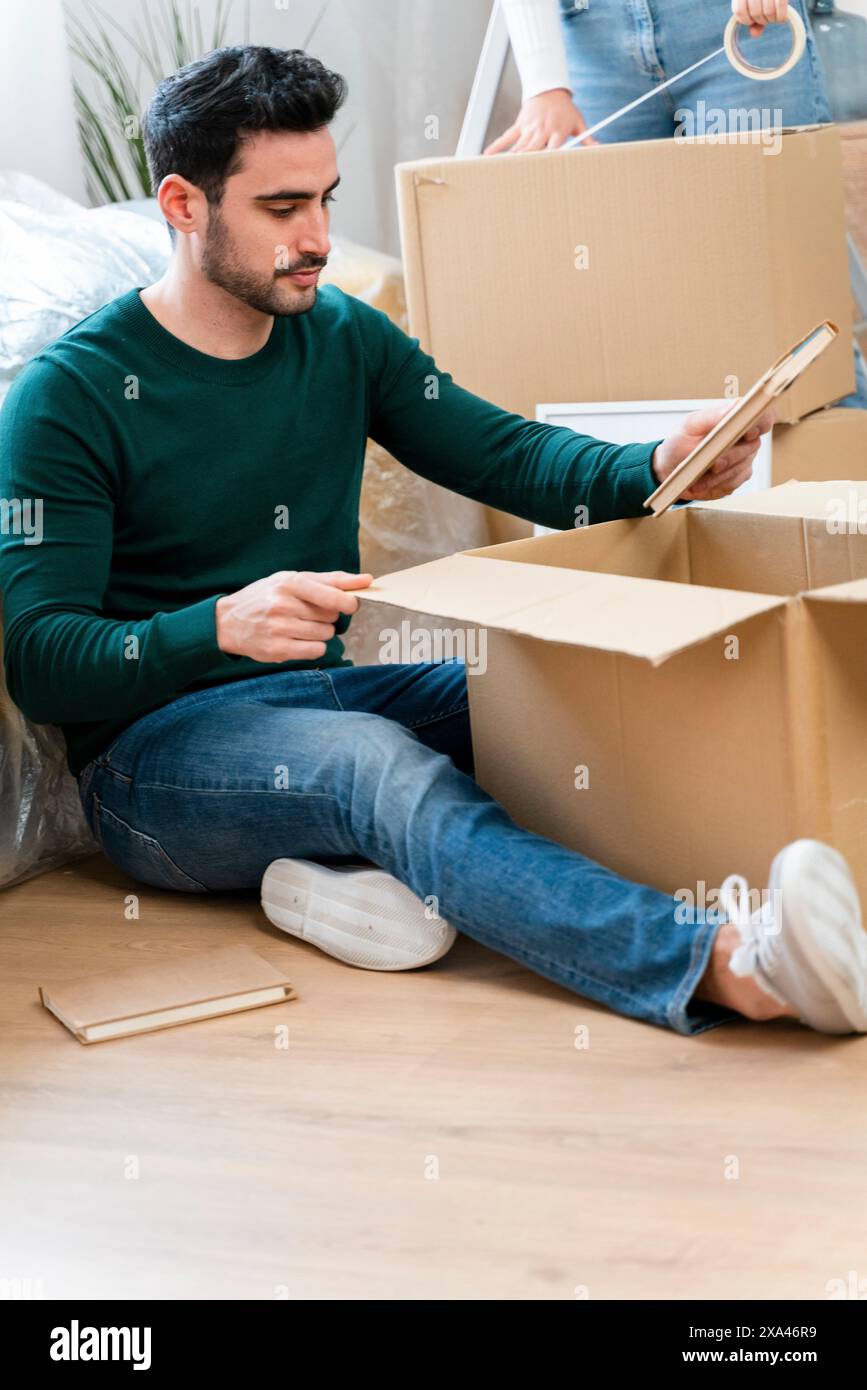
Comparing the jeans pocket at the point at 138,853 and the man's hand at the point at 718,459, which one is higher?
the man's hand at the point at 718,459

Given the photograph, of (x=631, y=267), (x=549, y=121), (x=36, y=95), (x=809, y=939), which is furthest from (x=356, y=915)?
(x=36, y=95)

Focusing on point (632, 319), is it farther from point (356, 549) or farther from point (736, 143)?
point (356, 549)

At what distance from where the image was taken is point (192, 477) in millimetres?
1427

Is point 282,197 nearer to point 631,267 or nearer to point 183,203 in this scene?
point 183,203

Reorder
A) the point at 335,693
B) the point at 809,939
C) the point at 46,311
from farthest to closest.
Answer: the point at 46,311, the point at 335,693, the point at 809,939

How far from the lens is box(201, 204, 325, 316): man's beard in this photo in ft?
4.58

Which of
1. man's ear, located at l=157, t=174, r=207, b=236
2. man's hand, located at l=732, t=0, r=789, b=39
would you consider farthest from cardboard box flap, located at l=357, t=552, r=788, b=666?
man's hand, located at l=732, t=0, r=789, b=39

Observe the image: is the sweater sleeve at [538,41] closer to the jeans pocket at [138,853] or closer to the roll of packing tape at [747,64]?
the roll of packing tape at [747,64]

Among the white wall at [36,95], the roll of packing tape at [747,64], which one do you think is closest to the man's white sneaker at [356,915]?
the roll of packing tape at [747,64]

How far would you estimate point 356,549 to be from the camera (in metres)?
1.59

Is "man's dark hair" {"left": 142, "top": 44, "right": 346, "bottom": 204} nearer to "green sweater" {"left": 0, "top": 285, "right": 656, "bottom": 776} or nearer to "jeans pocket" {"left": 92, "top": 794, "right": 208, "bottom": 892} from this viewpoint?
"green sweater" {"left": 0, "top": 285, "right": 656, "bottom": 776}

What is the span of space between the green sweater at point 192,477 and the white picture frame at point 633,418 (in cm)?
27

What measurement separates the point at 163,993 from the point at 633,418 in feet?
3.09

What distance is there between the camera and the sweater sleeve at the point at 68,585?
127 cm
